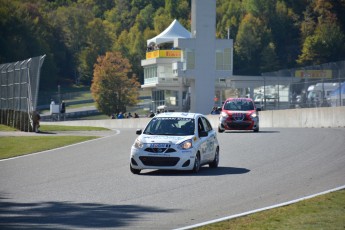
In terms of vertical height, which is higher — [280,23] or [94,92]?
[280,23]

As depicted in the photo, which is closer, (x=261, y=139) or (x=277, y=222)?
(x=277, y=222)

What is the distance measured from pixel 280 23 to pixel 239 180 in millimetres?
144784

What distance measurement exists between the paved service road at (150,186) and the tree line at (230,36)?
112 m

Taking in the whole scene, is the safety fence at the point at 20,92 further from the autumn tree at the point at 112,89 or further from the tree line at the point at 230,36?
the tree line at the point at 230,36

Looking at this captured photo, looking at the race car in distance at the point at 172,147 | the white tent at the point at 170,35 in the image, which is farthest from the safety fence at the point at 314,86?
the white tent at the point at 170,35

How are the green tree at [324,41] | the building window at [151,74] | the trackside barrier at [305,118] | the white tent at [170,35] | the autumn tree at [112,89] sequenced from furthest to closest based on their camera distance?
1. the green tree at [324,41]
2. the autumn tree at [112,89]
3. the building window at [151,74]
4. the white tent at [170,35]
5. the trackside barrier at [305,118]

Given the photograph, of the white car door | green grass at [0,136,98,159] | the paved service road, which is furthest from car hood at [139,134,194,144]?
green grass at [0,136,98,159]

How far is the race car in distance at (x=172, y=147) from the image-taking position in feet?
65.8

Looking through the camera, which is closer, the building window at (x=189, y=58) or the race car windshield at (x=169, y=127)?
A: the race car windshield at (x=169, y=127)

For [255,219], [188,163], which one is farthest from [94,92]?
[255,219]

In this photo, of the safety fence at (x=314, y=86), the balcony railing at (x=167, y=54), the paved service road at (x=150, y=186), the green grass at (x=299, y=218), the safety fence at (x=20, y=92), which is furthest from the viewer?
the balcony railing at (x=167, y=54)

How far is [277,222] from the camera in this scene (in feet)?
41.3

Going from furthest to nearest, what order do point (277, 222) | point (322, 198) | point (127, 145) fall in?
point (127, 145)
point (322, 198)
point (277, 222)

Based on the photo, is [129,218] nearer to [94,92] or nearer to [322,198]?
[322,198]
